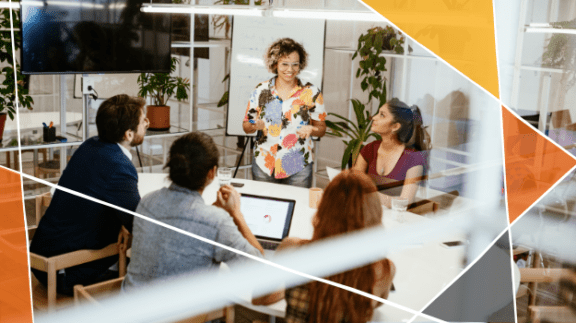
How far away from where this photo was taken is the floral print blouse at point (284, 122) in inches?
86.4

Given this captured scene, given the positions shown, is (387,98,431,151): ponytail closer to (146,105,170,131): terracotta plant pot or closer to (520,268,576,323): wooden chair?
(520,268,576,323): wooden chair

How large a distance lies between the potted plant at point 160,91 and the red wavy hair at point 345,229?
2148 millimetres

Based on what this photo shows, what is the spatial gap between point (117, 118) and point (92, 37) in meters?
1.23

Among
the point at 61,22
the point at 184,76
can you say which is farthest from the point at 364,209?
the point at 184,76

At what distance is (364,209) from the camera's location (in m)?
1.21

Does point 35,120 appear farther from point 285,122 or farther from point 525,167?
point 525,167

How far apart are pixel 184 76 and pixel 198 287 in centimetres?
224

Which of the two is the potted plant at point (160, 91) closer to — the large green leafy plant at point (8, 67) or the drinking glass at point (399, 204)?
the large green leafy plant at point (8, 67)

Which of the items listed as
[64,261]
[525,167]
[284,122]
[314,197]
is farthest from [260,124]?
[525,167]

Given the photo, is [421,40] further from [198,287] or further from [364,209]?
[198,287]

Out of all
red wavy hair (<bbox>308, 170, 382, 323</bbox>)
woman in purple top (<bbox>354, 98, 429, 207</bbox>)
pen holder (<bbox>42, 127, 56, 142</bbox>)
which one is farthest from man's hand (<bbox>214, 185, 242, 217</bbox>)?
pen holder (<bbox>42, 127, 56, 142</bbox>)

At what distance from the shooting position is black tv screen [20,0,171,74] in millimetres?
2484

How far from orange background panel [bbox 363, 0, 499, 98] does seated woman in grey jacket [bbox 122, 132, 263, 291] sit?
2.12 ft

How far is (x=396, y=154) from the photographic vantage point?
71.1 inches
